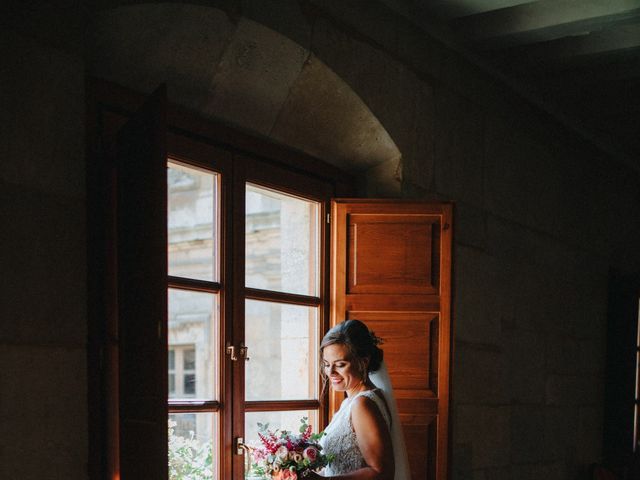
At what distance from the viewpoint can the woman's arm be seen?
8.60ft

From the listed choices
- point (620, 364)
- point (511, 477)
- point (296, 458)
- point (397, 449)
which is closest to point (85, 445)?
point (296, 458)

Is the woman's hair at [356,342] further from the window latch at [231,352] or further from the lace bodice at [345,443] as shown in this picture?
the window latch at [231,352]

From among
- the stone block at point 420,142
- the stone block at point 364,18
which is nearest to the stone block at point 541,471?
the stone block at point 420,142

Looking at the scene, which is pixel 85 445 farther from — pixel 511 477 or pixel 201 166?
pixel 511 477

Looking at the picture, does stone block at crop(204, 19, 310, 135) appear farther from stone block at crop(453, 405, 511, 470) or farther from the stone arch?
stone block at crop(453, 405, 511, 470)

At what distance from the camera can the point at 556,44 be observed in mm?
4051

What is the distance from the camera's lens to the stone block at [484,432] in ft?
13.1

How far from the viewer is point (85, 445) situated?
220 centimetres

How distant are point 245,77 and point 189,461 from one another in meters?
1.78

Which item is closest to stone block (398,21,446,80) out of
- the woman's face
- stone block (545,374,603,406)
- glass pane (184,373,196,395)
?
the woman's face

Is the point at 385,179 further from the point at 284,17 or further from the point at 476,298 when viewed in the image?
the point at 284,17

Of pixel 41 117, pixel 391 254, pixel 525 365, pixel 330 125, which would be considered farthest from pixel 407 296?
pixel 41 117

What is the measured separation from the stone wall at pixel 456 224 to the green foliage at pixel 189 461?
1.18m

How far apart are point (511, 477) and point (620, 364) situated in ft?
6.40
